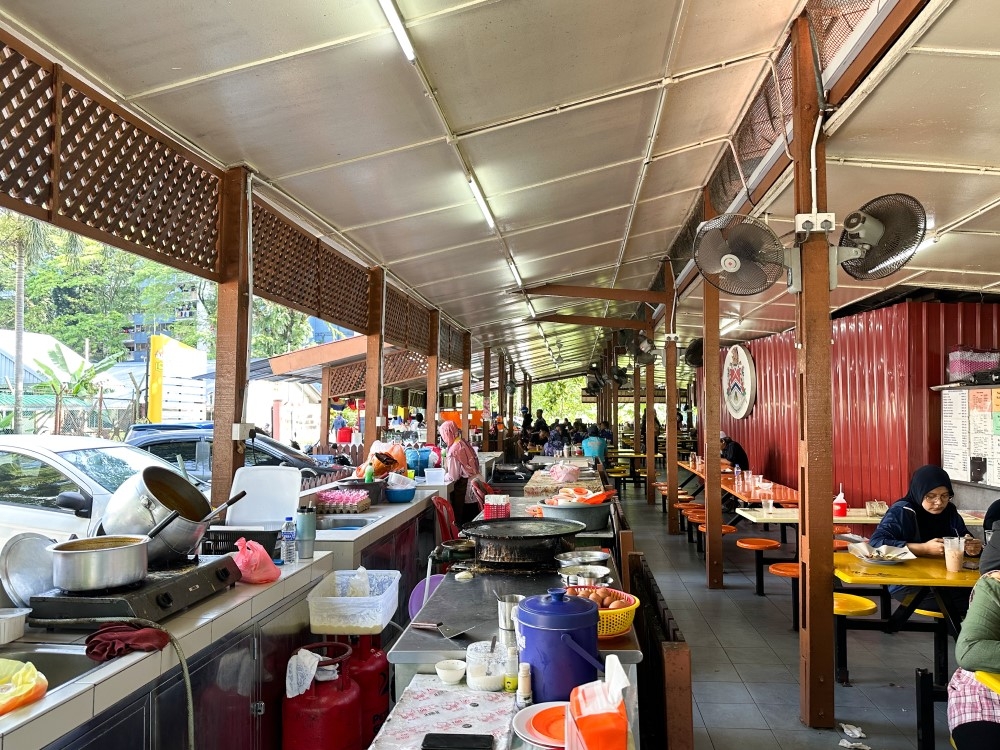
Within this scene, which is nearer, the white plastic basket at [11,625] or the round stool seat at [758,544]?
the white plastic basket at [11,625]

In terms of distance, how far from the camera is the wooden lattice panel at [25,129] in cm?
295

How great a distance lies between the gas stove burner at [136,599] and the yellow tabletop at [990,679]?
3.04 meters

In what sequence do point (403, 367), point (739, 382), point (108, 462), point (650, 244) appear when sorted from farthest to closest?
point (403, 367), point (739, 382), point (650, 244), point (108, 462)

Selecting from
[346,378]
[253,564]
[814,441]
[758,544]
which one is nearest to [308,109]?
[253,564]

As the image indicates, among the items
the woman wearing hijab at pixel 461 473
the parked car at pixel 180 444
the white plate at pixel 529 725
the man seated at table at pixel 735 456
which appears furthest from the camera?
the man seated at table at pixel 735 456

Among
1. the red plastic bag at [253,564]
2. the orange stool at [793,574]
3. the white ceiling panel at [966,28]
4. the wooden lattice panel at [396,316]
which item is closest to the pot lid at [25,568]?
the red plastic bag at [253,564]

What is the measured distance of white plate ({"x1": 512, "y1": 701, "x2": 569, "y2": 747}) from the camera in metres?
1.80

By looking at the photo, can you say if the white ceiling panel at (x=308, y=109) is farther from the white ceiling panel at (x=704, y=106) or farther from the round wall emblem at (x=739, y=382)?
the round wall emblem at (x=739, y=382)

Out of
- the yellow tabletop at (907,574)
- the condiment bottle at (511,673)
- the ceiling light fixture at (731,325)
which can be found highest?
the ceiling light fixture at (731,325)

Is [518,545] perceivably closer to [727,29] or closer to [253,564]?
[253,564]

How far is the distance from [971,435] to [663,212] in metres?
4.01

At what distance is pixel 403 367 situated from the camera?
1708cm

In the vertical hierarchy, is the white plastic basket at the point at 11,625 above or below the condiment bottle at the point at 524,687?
above

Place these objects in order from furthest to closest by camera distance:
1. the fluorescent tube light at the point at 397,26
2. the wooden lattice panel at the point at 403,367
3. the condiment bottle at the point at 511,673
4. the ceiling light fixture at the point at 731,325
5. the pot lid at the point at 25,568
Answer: the wooden lattice panel at the point at 403,367 < the ceiling light fixture at the point at 731,325 < the fluorescent tube light at the point at 397,26 < the pot lid at the point at 25,568 < the condiment bottle at the point at 511,673
